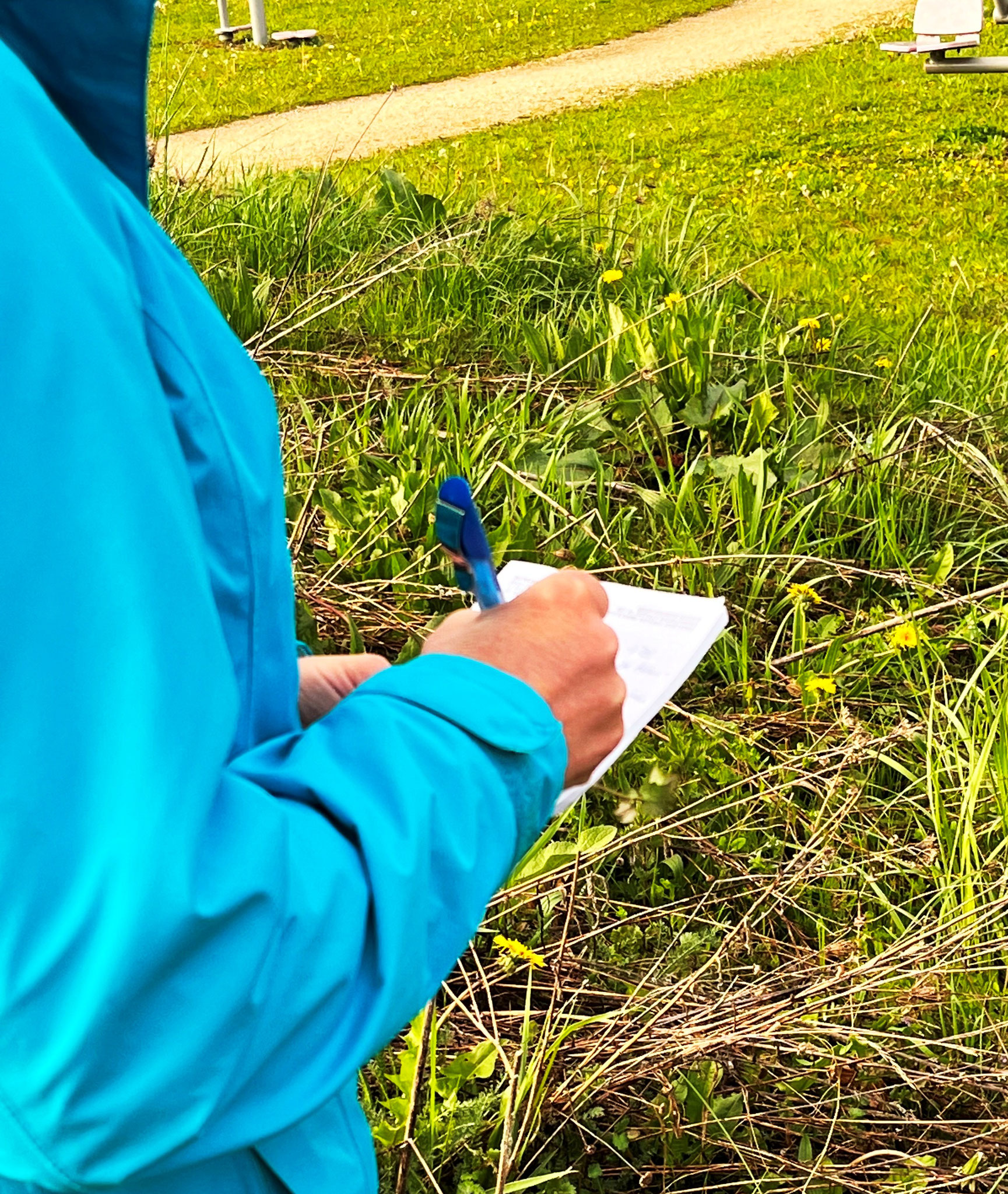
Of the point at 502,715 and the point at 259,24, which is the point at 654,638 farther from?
the point at 259,24

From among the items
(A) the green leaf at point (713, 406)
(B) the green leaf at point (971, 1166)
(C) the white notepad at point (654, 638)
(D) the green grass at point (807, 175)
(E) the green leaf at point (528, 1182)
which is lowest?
(D) the green grass at point (807, 175)

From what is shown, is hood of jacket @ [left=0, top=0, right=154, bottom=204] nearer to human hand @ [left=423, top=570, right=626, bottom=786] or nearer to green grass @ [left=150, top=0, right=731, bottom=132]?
human hand @ [left=423, top=570, right=626, bottom=786]

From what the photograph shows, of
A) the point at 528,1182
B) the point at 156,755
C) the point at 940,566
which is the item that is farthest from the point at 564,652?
the point at 940,566

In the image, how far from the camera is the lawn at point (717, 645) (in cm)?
172

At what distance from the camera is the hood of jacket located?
63 centimetres

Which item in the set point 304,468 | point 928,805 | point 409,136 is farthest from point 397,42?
point 928,805

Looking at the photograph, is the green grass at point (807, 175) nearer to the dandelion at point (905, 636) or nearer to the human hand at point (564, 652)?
the dandelion at point (905, 636)

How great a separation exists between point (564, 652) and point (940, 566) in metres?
2.07

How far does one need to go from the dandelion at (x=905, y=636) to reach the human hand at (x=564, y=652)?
5.13ft

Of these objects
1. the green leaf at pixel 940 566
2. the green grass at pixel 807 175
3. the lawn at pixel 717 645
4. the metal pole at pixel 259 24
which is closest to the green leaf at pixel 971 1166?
the lawn at pixel 717 645

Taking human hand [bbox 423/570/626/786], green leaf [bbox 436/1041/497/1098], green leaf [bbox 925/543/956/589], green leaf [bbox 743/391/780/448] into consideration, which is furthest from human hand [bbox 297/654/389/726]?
green leaf [bbox 743/391/780/448]

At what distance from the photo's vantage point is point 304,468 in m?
3.01

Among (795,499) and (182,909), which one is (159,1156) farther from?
(795,499)

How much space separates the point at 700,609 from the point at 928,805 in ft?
3.85
